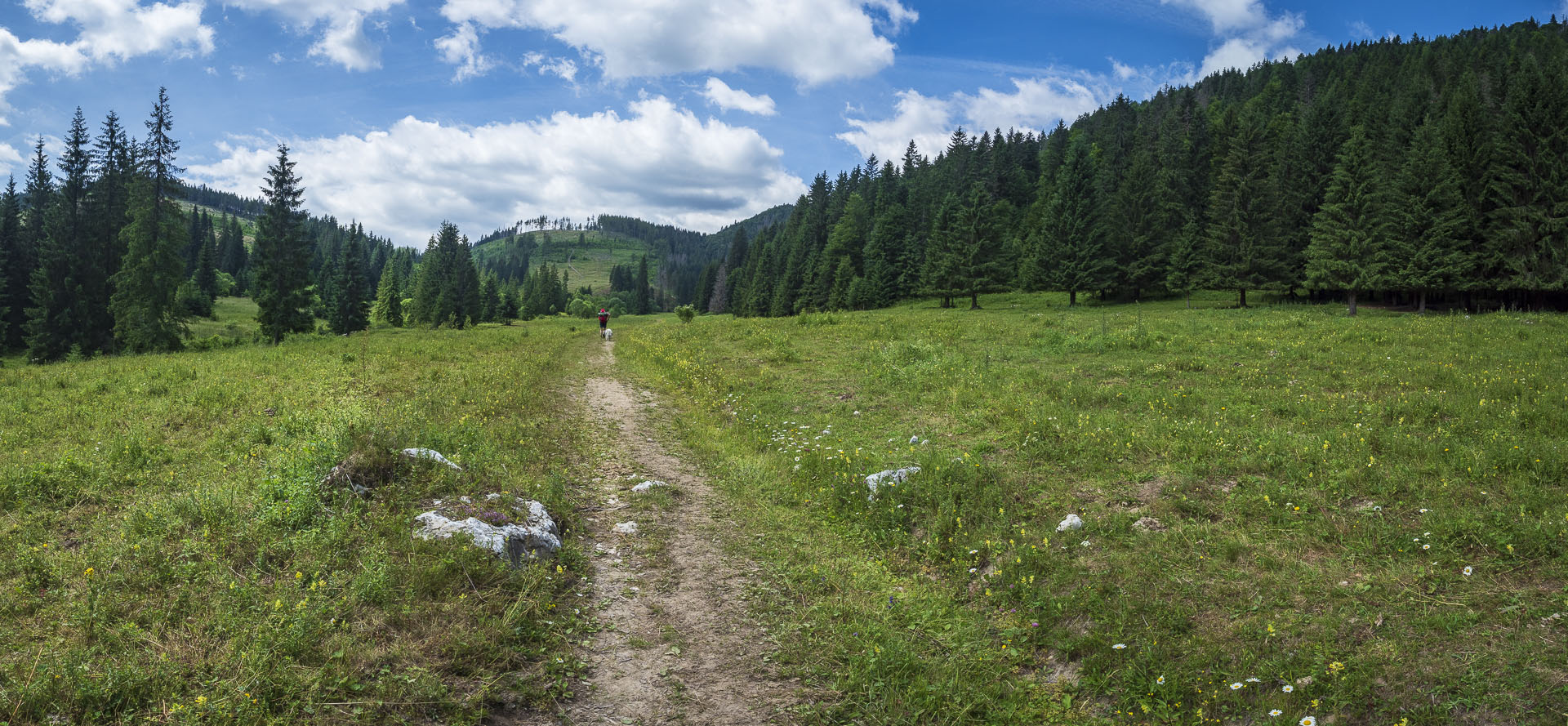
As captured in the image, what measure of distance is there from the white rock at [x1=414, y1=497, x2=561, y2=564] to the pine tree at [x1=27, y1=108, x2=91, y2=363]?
220 ft

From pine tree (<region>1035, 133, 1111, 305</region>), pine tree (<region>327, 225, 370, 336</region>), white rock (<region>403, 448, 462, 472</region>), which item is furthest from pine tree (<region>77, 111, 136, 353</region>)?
pine tree (<region>1035, 133, 1111, 305</region>)

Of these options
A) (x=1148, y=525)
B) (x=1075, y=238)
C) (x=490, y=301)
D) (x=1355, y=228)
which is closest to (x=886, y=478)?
(x=1148, y=525)

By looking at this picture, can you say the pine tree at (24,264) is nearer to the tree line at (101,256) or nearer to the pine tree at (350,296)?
the tree line at (101,256)

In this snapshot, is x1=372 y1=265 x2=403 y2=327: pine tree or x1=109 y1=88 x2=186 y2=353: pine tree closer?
x1=109 y1=88 x2=186 y2=353: pine tree

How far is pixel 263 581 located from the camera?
6160 millimetres

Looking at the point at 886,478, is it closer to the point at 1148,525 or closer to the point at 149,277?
the point at 1148,525

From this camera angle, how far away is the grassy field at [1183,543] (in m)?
5.32

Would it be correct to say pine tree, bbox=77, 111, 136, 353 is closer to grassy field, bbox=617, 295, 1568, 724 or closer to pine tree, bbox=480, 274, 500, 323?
pine tree, bbox=480, 274, 500, 323

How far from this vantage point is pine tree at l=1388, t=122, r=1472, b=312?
129 feet

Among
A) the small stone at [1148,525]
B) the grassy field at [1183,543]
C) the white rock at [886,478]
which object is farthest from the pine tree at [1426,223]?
the white rock at [886,478]

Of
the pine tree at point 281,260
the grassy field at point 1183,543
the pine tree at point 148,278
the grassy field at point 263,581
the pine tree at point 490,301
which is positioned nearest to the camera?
the grassy field at point 263,581

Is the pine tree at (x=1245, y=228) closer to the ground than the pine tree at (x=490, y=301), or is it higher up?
higher up

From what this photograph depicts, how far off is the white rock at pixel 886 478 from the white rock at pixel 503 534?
4.37 metres

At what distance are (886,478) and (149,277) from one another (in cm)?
5389
